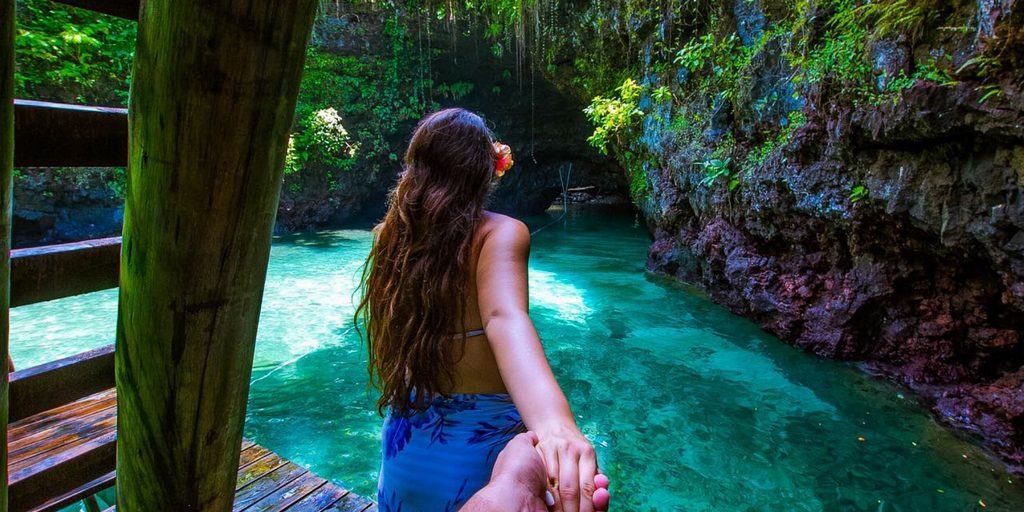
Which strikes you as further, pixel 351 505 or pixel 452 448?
pixel 351 505

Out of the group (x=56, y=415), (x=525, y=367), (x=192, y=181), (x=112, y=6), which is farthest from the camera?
(x=56, y=415)

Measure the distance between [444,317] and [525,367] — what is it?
45cm

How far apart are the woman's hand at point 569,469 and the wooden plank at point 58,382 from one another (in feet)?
4.72

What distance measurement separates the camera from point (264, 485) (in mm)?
2578

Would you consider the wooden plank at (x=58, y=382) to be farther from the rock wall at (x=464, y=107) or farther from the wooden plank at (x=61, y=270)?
the rock wall at (x=464, y=107)

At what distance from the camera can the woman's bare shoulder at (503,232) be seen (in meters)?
1.35

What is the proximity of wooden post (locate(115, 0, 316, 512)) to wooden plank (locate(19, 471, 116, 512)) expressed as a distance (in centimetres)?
126

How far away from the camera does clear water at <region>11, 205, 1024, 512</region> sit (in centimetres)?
352

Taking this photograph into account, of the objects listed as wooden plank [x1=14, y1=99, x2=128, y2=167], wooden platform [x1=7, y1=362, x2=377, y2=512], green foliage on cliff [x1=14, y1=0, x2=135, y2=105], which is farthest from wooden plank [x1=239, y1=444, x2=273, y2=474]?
green foliage on cliff [x1=14, y1=0, x2=135, y2=105]

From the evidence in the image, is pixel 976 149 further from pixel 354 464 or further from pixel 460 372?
pixel 354 464

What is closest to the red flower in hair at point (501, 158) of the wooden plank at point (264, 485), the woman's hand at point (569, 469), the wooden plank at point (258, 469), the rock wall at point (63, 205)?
the woman's hand at point (569, 469)

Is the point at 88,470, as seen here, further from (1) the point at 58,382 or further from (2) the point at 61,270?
(2) the point at 61,270

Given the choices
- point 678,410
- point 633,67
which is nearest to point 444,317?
point 678,410

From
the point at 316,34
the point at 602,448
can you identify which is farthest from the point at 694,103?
the point at 316,34
